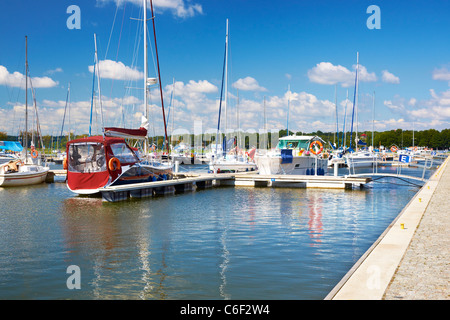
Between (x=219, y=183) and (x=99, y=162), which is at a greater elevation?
(x=99, y=162)

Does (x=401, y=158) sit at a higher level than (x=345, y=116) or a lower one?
lower

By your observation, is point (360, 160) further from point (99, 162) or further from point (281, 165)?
point (99, 162)

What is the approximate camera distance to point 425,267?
8508 millimetres

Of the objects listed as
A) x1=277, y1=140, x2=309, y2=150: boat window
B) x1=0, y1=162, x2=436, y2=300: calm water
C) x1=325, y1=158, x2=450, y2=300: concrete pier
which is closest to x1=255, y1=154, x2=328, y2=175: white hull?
x1=277, y1=140, x2=309, y2=150: boat window

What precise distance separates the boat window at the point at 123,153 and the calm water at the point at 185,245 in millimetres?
3058

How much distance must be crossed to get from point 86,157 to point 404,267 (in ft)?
70.4

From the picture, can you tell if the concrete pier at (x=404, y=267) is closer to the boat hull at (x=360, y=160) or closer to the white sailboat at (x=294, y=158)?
the white sailboat at (x=294, y=158)

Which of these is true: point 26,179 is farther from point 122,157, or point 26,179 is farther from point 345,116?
point 345,116

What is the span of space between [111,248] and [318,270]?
6.99 metres

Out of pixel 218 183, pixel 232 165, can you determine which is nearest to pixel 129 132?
pixel 218 183

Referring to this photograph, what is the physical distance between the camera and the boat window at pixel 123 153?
2627 cm

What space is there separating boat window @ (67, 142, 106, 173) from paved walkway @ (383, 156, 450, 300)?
1869 centimetres
